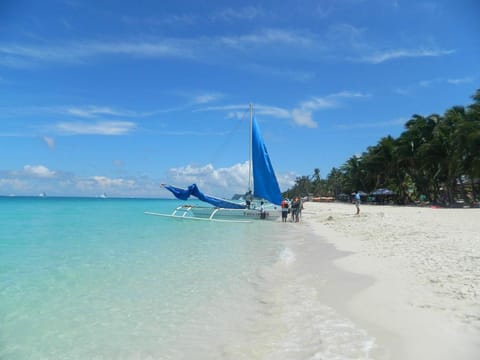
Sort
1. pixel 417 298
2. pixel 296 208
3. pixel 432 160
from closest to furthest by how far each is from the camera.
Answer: pixel 417 298 → pixel 296 208 → pixel 432 160

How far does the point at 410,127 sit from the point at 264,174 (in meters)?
29.1

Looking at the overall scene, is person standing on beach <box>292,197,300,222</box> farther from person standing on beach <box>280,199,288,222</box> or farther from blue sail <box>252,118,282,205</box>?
blue sail <box>252,118,282,205</box>

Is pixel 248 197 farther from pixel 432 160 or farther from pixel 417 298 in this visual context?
pixel 432 160

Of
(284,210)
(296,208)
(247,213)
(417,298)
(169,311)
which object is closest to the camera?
(417,298)

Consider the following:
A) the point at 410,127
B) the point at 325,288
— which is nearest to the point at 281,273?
the point at 325,288

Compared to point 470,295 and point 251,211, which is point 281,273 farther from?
point 251,211

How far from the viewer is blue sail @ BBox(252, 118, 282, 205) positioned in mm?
22094

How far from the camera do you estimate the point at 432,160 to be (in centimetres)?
3762

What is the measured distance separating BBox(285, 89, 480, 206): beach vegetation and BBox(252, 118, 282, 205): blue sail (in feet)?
59.0

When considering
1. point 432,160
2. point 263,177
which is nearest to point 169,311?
point 263,177

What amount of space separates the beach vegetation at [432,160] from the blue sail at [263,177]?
18.0 m

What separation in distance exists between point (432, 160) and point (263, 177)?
25.0 metres

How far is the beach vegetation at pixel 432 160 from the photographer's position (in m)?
30.5

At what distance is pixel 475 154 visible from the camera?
29.2 meters
